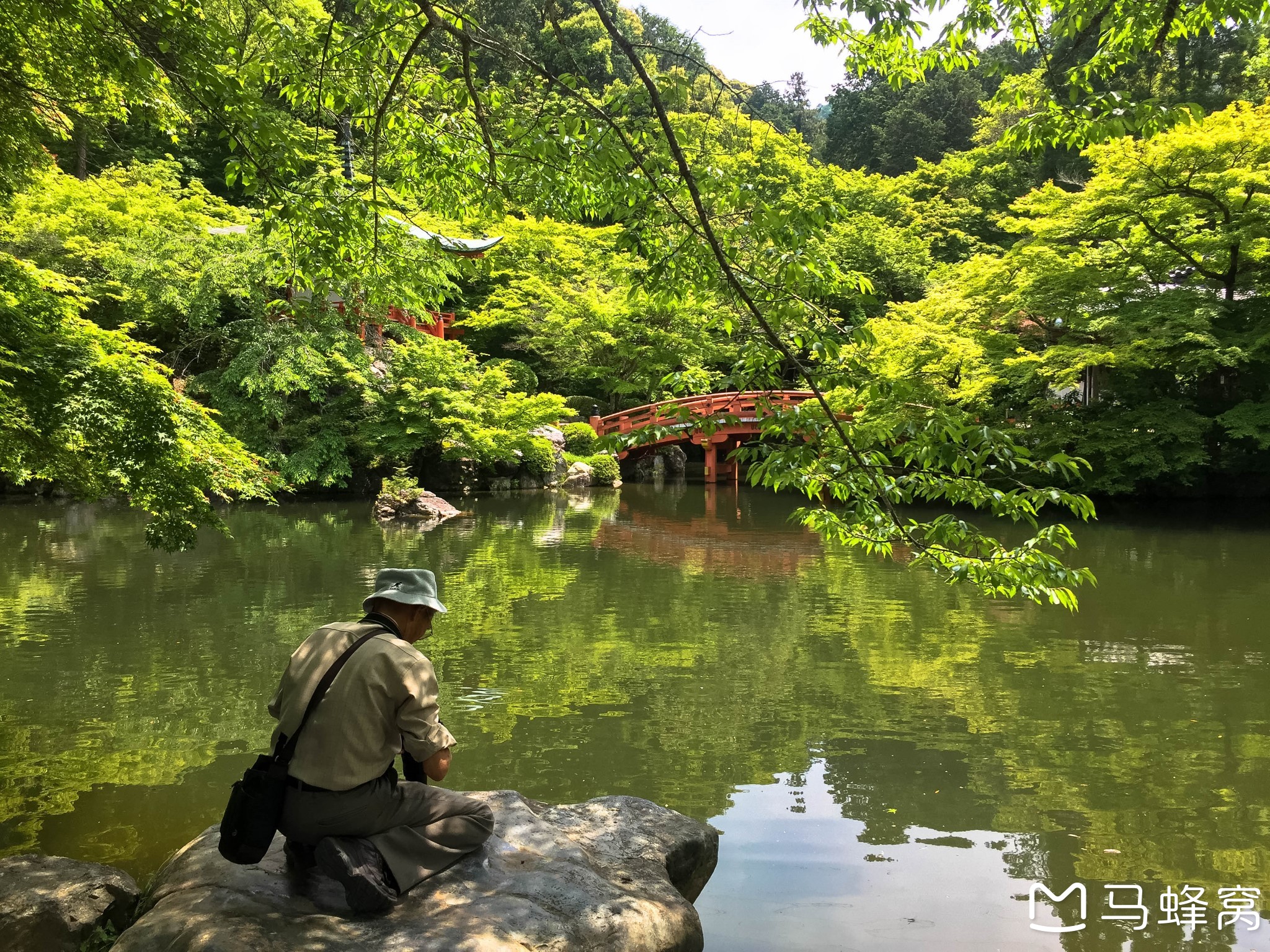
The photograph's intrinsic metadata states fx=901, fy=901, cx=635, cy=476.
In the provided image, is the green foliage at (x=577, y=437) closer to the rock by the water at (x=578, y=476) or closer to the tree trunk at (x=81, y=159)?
the rock by the water at (x=578, y=476)

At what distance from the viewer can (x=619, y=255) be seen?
1552cm

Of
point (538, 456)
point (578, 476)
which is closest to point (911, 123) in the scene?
point (578, 476)

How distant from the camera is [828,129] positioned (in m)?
36.2

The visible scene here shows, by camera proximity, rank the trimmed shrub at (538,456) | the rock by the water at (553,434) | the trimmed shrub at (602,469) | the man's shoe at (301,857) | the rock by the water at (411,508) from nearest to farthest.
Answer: the man's shoe at (301,857) < the rock by the water at (411,508) < the trimmed shrub at (538,456) < the rock by the water at (553,434) < the trimmed shrub at (602,469)

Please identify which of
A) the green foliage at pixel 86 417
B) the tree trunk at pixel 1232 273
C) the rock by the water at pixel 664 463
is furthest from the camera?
the rock by the water at pixel 664 463

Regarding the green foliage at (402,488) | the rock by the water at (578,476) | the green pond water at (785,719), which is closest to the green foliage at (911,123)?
the rock by the water at (578,476)

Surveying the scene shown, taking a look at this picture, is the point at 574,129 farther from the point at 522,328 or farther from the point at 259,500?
the point at 522,328

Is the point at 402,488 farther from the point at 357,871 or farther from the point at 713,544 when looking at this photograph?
the point at 357,871

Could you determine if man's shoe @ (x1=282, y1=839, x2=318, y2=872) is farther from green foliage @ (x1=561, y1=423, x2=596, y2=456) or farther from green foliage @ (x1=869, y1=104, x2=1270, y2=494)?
green foliage @ (x1=561, y1=423, x2=596, y2=456)

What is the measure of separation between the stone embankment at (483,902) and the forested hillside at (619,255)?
1240 millimetres

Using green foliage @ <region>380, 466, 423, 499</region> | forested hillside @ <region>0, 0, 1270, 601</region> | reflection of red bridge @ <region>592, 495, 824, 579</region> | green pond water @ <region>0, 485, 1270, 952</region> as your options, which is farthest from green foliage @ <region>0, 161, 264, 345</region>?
reflection of red bridge @ <region>592, 495, 824, 579</region>

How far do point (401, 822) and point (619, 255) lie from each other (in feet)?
45.8

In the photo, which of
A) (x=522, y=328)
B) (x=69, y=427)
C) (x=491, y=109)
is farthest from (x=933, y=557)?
(x=522, y=328)

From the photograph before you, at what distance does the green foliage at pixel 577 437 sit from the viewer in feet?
70.5
